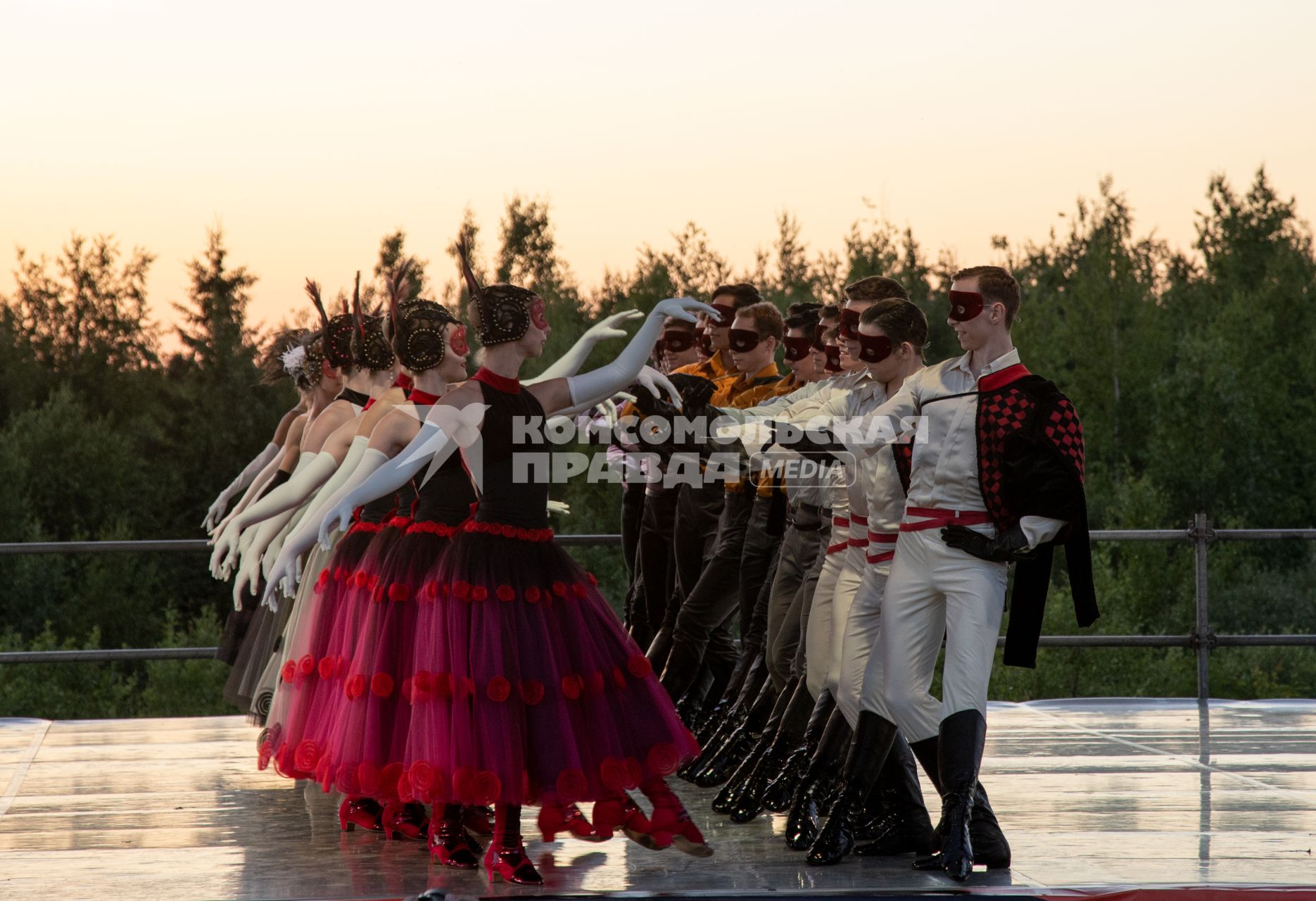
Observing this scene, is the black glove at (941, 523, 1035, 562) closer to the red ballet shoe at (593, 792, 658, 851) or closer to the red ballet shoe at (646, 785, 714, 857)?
the red ballet shoe at (646, 785, 714, 857)

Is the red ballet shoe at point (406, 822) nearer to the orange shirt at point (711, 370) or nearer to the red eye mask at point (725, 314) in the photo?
the orange shirt at point (711, 370)

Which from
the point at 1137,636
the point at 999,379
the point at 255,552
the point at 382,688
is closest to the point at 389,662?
the point at 382,688

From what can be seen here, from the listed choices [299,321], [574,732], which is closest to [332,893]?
[574,732]

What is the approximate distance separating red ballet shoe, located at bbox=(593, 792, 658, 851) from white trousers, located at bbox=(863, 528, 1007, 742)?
34.5 inches

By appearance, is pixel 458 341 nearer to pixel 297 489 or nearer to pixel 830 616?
pixel 297 489

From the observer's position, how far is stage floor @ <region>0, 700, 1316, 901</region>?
5.17 metres

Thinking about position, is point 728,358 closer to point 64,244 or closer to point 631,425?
point 631,425

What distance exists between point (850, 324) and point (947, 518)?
1.12 m

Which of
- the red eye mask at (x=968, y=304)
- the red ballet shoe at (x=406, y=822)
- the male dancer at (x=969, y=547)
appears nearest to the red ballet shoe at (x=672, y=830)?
the male dancer at (x=969, y=547)

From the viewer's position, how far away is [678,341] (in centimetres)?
817

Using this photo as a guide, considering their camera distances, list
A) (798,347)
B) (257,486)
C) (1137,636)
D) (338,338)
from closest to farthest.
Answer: (798,347), (338,338), (257,486), (1137,636)

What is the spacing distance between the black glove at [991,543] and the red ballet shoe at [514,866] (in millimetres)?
1719

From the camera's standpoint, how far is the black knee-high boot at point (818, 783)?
5684mm

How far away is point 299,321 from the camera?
4528 cm
